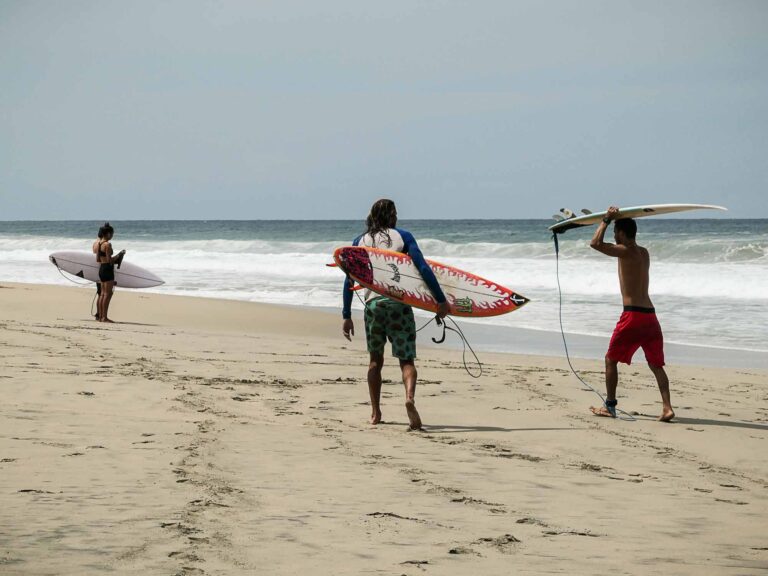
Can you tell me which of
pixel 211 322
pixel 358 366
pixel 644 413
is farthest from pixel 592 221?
pixel 211 322

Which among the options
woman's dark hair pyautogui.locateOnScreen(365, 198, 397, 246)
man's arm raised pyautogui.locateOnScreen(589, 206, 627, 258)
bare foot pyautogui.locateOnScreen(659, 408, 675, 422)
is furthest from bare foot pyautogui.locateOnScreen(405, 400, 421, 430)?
bare foot pyautogui.locateOnScreen(659, 408, 675, 422)

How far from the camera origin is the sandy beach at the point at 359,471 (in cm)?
326

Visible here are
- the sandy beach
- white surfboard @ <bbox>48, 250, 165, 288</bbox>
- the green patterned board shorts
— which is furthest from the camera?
white surfboard @ <bbox>48, 250, 165, 288</bbox>

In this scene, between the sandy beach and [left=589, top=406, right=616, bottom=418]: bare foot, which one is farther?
[left=589, top=406, right=616, bottom=418]: bare foot

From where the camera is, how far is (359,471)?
182 inches

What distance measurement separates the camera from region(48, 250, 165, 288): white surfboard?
16109 mm

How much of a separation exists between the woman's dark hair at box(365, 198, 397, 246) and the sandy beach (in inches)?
51.4

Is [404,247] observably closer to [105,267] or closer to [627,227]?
[627,227]

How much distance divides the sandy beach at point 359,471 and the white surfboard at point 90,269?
7.55m

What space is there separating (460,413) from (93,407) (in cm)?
257

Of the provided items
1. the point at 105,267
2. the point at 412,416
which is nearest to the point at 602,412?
the point at 412,416

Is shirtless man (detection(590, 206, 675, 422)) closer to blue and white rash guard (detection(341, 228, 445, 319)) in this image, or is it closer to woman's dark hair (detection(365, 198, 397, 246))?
blue and white rash guard (detection(341, 228, 445, 319))

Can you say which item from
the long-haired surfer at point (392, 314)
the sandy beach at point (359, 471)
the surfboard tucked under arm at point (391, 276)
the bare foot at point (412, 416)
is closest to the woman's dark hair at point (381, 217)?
the long-haired surfer at point (392, 314)

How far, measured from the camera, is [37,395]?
633 centimetres
